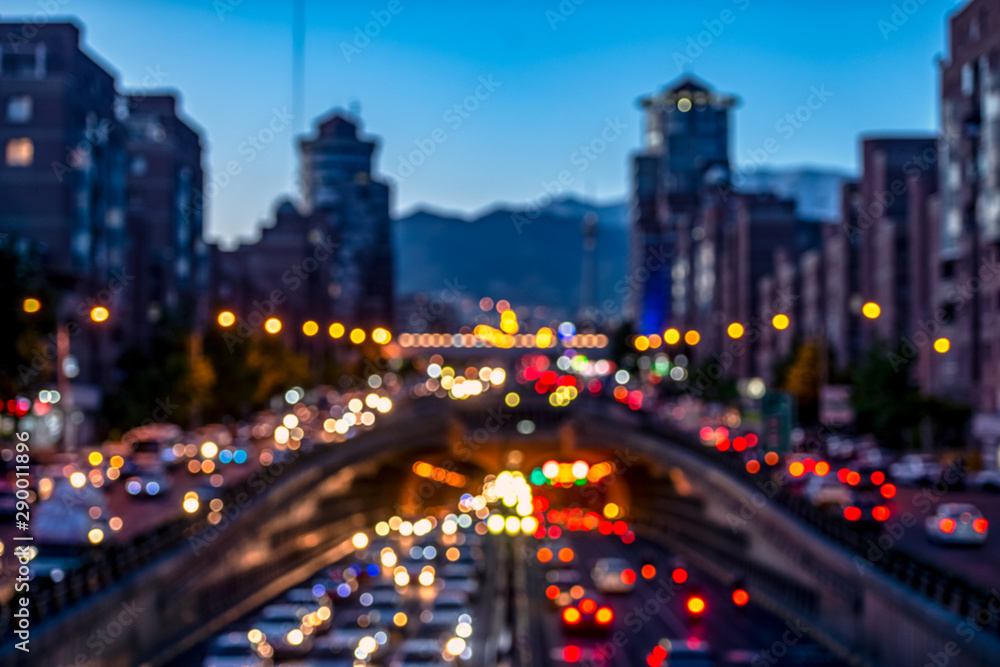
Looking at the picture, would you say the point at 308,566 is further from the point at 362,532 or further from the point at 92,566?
the point at 92,566

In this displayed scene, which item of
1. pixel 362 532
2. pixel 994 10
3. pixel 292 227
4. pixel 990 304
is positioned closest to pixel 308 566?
pixel 362 532

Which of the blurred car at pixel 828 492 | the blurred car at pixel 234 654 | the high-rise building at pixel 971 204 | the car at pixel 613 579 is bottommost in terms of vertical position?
the car at pixel 613 579

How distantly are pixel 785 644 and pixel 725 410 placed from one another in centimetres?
7314

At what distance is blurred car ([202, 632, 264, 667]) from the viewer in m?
33.7

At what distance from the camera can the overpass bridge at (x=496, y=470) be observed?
104 ft

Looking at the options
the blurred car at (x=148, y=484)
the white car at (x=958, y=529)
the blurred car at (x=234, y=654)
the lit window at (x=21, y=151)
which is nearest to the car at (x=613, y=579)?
the white car at (x=958, y=529)

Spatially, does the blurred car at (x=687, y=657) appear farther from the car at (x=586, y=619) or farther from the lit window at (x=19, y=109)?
the lit window at (x=19, y=109)

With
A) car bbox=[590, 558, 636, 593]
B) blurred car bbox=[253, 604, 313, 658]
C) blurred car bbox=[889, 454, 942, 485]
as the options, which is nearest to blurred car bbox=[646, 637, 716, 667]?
blurred car bbox=[253, 604, 313, 658]

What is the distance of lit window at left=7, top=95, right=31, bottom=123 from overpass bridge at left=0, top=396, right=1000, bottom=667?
2759cm

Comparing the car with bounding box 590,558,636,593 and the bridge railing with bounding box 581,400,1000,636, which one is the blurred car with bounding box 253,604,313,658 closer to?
the car with bounding box 590,558,636,593

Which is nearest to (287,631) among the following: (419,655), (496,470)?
(419,655)

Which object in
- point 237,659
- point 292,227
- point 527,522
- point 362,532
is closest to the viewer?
point 237,659

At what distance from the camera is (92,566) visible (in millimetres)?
35125

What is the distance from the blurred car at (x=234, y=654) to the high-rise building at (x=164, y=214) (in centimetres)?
5728
